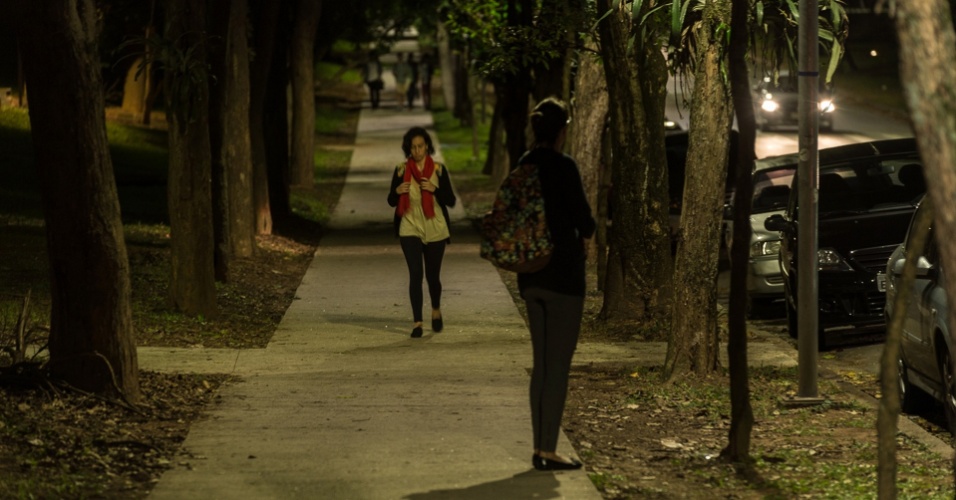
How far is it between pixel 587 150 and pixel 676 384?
785cm

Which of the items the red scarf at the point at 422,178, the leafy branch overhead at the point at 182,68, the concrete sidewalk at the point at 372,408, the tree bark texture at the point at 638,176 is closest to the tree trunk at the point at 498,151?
the concrete sidewalk at the point at 372,408

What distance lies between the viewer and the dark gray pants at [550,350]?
7.60m

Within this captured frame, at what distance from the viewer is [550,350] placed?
301 inches

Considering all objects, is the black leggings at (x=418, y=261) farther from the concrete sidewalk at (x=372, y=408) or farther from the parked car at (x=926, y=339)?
the parked car at (x=926, y=339)

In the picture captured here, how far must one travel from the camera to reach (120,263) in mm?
9211

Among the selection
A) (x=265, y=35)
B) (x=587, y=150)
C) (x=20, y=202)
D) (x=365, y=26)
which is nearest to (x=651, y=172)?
(x=587, y=150)

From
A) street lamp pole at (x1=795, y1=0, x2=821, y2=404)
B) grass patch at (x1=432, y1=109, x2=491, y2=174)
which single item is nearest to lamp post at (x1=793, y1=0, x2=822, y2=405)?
street lamp pole at (x1=795, y1=0, x2=821, y2=404)

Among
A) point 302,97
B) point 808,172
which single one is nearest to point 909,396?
point 808,172

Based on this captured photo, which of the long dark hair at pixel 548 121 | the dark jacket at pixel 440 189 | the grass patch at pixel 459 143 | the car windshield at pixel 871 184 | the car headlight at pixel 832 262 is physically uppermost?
the long dark hair at pixel 548 121

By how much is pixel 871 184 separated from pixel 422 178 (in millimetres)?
4330

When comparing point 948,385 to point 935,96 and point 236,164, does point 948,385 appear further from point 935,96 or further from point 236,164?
point 236,164

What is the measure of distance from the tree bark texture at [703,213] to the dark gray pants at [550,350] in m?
2.71

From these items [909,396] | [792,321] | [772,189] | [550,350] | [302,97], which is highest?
[302,97]

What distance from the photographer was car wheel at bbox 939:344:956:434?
8.48 meters
